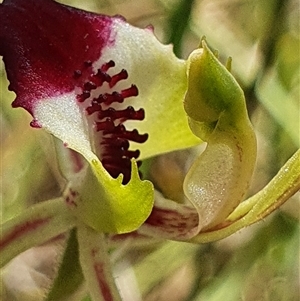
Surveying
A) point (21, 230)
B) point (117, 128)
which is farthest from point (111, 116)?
point (21, 230)

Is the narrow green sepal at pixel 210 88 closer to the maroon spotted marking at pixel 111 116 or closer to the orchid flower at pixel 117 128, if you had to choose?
the orchid flower at pixel 117 128

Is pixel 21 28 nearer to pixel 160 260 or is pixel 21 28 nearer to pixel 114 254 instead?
pixel 114 254

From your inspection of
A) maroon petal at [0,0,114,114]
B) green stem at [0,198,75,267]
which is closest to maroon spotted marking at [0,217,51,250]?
green stem at [0,198,75,267]

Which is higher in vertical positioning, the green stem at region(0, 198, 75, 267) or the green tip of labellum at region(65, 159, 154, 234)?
the green tip of labellum at region(65, 159, 154, 234)

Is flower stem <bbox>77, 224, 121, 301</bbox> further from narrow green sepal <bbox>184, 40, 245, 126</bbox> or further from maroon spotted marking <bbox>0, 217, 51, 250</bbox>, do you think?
narrow green sepal <bbox>184, 40, 245, 126</bbox>

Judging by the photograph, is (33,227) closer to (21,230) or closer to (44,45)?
(21,230)
